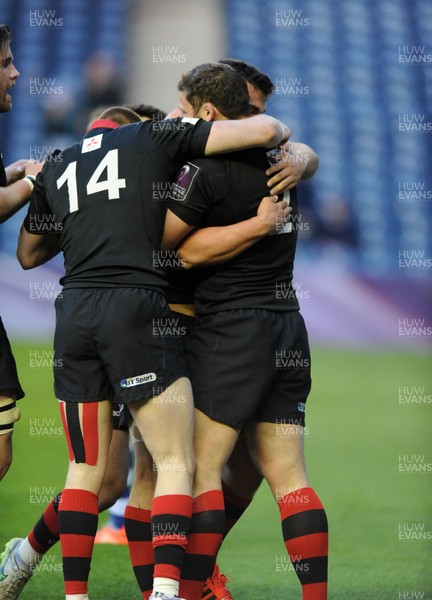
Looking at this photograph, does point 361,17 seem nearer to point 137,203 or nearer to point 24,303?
point 24,303

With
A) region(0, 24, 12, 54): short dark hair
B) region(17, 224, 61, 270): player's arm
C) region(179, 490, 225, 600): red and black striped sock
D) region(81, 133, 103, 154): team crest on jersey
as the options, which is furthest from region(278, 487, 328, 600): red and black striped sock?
region(0, 24, 12, 54): short dark hair

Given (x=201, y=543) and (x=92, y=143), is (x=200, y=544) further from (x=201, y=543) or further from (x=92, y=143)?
(x=92, y=143)

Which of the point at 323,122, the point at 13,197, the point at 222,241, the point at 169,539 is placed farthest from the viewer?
the point at 323,122

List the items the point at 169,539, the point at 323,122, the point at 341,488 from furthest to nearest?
the point at 323,122
the point at 341,488
the point at 169,539

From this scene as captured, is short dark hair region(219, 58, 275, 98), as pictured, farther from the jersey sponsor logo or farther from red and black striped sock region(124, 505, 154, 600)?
red and black striped sock region(124, 505, 154, 600)

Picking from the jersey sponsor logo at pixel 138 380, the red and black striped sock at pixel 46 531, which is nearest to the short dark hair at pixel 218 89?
the jersey sponsor logo at pixel 138 380

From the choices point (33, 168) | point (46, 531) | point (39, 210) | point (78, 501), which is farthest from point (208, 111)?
point (46, 531)

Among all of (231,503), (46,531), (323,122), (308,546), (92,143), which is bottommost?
(323,122)

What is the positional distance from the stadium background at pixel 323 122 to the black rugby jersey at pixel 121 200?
656 centimetres

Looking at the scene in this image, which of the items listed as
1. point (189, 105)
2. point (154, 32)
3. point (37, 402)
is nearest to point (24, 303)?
point (37, 402)

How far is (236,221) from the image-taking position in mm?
3059

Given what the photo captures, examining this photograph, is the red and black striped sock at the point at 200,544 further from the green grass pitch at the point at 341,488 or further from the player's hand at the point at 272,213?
the player's hand at the point at 272,213

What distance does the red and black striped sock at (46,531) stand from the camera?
11.2ft

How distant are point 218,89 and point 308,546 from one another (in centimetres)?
148
